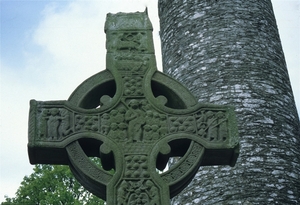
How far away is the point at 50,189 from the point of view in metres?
16.0

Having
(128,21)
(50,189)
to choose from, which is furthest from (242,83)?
(50,189)

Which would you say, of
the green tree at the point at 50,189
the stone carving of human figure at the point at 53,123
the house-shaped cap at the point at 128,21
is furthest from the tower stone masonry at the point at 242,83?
the green tree at the point at 50,189

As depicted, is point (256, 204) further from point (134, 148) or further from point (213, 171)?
point (134, 148)

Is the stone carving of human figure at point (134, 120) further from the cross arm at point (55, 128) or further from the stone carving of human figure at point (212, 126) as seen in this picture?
the stone carving of human figure at point (212, 126)

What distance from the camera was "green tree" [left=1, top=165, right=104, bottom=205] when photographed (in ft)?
49.7

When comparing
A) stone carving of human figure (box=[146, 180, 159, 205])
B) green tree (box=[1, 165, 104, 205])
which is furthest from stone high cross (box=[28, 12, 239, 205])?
green tree (box=[1, 165, 104, 205])

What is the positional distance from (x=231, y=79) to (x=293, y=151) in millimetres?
1252

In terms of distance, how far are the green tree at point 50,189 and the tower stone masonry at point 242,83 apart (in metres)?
7.02

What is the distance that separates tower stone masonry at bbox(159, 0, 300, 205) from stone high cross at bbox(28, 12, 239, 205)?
9.28 feet

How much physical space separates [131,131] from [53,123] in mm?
545

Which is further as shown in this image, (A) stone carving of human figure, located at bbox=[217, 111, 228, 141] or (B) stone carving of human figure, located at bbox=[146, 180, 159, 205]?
(A) stone carving of human figure, located at bbox=[217, 111, 228, 141]

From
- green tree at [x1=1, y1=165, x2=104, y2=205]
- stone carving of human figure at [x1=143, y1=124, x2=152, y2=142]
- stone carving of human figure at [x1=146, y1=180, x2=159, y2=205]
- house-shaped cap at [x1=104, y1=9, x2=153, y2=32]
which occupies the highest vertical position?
green tree at [x1=1, y1=165, x2=104, y2=205]

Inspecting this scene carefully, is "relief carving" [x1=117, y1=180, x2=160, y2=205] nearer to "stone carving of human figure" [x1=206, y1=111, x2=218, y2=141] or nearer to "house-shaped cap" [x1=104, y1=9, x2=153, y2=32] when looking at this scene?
"stone carving of human figure" [x1=206, y1=111, x2=218, y2=141]

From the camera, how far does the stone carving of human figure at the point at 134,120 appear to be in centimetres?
419
